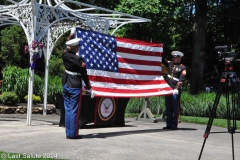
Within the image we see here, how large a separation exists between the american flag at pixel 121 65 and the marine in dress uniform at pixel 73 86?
73cm

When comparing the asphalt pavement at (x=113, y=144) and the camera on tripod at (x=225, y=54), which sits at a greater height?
the camera on tripod at (x=225, y=54)

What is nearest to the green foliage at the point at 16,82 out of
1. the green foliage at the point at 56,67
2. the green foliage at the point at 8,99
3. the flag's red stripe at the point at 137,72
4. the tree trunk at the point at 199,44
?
the green foliage at the point at 8,99

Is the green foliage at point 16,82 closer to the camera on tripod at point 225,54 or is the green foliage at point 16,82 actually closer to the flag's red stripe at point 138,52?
the flag's red stripe at point 138,52

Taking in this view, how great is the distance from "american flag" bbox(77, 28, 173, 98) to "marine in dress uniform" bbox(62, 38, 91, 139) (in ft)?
2.40

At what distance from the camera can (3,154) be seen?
6887 millimetres

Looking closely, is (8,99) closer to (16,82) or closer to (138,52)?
(16,82)

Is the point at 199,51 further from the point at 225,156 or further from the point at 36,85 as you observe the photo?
the point at 225,156

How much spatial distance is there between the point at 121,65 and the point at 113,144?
8.89 ft

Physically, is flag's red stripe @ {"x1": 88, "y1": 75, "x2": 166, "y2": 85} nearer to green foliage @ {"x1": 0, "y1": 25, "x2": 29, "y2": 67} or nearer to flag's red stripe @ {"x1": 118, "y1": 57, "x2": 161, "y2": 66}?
flag's red stripe @ {"x1": 118, "y1": 57, "x2": 161, "y2": 66}

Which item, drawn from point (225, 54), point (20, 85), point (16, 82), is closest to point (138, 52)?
point (225, 54)

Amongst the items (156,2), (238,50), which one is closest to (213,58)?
(238,50)

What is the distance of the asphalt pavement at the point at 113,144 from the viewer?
7445 mm

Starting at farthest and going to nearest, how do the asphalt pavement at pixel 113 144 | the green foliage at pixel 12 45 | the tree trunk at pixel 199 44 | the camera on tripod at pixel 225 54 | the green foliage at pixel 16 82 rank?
the green foliage at pixel 12 45, the tree trunk at pixel 199 44, the green foliage at pixel 16 82, the asphalt pavement at pixel 113 144, the camera on tripod at pixel 225 54

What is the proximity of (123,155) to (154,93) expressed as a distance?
3893mm
